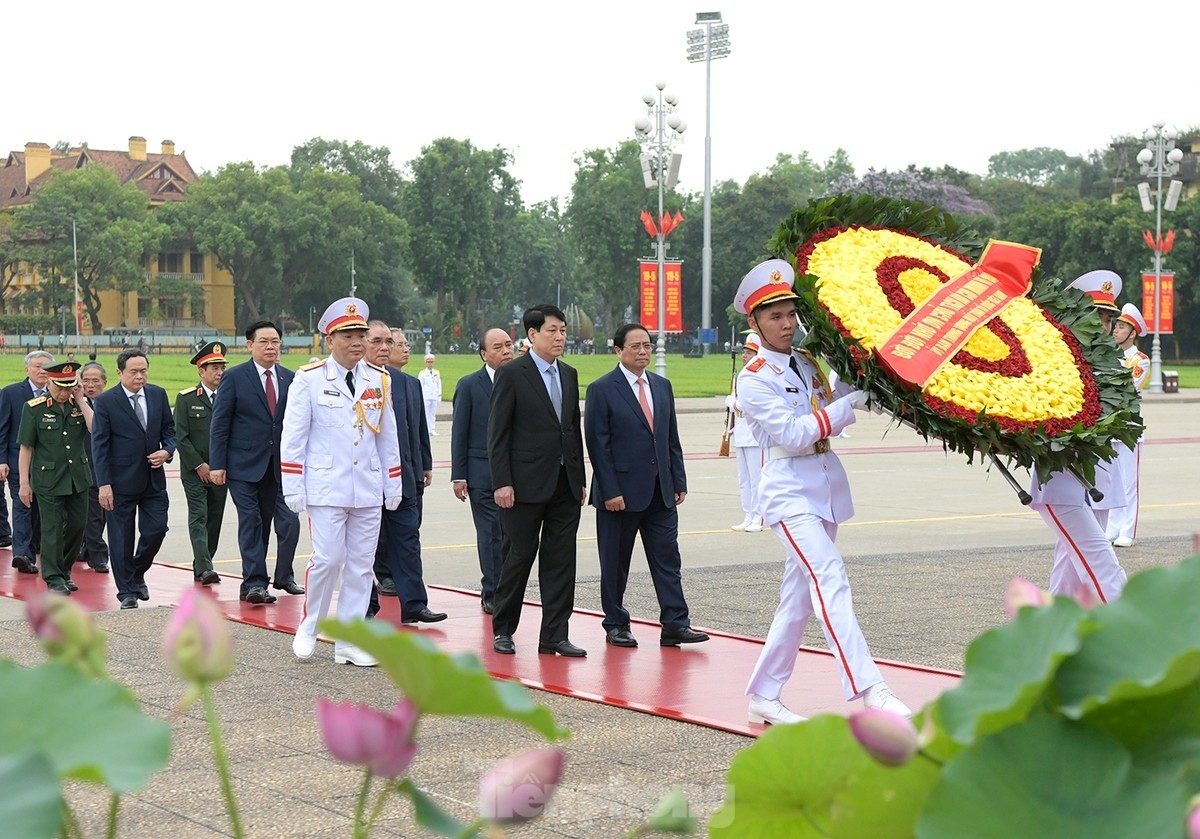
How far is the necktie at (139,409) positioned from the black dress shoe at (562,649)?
3.89 meters

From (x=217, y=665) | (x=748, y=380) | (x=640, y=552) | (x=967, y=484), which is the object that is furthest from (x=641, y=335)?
(x=967, y=484)

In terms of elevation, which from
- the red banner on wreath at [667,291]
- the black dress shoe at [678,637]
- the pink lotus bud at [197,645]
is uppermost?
the red banner on wreath at [667,291]

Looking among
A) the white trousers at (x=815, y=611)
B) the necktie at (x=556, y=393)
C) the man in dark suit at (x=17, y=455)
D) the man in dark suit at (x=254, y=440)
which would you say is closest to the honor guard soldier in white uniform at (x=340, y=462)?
the necktie at (x=556, y=393)

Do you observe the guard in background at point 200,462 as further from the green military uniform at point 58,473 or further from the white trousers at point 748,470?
the white trousers at point 748,470

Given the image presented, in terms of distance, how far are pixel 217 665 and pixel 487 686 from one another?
7.3 inches

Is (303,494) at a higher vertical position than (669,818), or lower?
lower

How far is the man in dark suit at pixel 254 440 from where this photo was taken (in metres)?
10.7

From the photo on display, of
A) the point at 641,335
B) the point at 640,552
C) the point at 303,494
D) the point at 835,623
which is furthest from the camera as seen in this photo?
the point at 640,552

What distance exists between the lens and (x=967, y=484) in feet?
59.6

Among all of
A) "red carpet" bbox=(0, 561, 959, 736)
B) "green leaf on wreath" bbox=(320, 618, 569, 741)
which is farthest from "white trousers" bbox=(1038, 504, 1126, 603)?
"green leaf on wreath" bbox=(320, 618, 569, 741)

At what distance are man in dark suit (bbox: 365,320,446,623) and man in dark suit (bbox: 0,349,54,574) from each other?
2997mm

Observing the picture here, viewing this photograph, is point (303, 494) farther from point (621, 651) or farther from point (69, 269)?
point (69, 269)

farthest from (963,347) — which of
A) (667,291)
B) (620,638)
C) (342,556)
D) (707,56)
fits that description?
(707,56)

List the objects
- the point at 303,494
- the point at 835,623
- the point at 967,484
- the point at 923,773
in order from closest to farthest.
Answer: the point at 923,773
the point at 835,623
the point at 303,494
the point at 967,484
